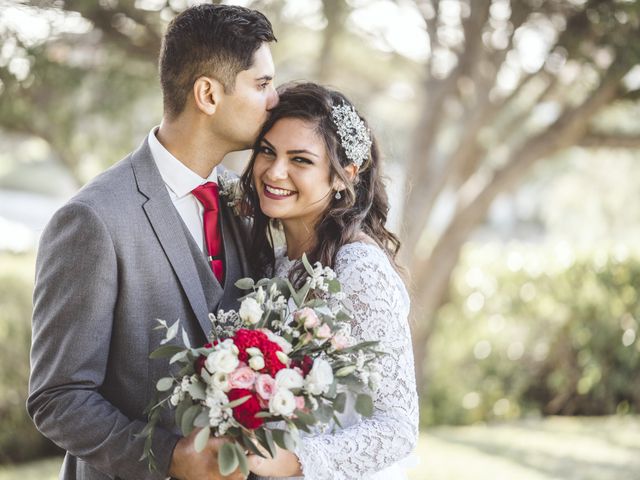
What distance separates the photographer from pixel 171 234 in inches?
99.2

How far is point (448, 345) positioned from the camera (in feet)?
29.5

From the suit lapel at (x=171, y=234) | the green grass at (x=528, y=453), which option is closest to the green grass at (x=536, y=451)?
the green grass at (x=528, y=453)

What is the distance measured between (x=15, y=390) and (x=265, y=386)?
560 centimetres

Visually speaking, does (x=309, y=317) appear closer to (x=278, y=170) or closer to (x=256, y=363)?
(x=256, y=363)

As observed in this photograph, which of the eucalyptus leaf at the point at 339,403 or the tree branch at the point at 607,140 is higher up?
the tree branch at the point at 607,140

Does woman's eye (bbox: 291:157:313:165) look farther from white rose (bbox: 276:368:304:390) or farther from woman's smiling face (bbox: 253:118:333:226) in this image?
white rose (bbox: 276:368:304:390)

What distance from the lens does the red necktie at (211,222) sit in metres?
2.73

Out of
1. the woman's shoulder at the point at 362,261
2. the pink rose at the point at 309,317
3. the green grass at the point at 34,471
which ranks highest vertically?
the woman's shoulder at the point at 362,261

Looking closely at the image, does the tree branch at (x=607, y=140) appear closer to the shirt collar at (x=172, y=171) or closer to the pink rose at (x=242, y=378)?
the shirt collar at (x=172, y=171)

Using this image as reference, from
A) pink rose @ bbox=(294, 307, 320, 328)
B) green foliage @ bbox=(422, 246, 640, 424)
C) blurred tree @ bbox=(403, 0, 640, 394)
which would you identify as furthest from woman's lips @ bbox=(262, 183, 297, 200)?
green foliage @ bbox=(422, 246, 640, 424)

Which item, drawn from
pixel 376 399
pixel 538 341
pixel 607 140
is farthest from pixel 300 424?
pixel 538 341

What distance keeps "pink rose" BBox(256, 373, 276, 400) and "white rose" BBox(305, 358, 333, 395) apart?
10cm

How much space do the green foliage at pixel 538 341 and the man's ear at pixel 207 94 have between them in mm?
6510

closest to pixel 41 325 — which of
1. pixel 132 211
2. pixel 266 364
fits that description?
pixel 132 211
